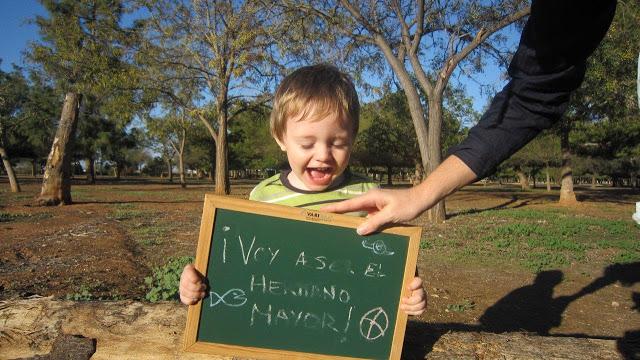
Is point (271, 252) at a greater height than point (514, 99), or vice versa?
point (514, 99)

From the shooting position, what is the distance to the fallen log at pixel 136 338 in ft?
7.46

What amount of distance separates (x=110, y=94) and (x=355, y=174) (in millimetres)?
17646

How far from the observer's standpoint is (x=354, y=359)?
1.84 meters

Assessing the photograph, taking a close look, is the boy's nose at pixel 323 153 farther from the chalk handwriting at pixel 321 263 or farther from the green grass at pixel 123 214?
the green grass at pixel 123 214

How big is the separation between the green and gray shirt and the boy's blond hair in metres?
0.34

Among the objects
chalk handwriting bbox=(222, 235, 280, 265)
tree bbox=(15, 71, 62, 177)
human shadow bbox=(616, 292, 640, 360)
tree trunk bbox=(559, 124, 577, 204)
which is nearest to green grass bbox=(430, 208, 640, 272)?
human shadow bbox=(616, 292, 640, 360)

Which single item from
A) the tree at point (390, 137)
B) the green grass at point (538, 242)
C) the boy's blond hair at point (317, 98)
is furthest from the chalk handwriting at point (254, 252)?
the tree at point (390, 137)

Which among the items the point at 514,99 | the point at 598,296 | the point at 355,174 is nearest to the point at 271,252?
the point at 355,174

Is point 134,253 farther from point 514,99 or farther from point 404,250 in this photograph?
point 514,99

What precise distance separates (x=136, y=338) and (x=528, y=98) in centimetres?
224

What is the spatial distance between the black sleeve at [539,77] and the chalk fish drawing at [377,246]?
48 cm

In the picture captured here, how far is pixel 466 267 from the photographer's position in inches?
264

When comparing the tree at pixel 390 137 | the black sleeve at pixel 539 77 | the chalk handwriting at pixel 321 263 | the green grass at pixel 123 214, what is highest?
the tree at pixel 390 137

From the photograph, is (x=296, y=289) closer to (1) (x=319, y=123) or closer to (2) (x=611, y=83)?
(1) (x=319, y=123)
